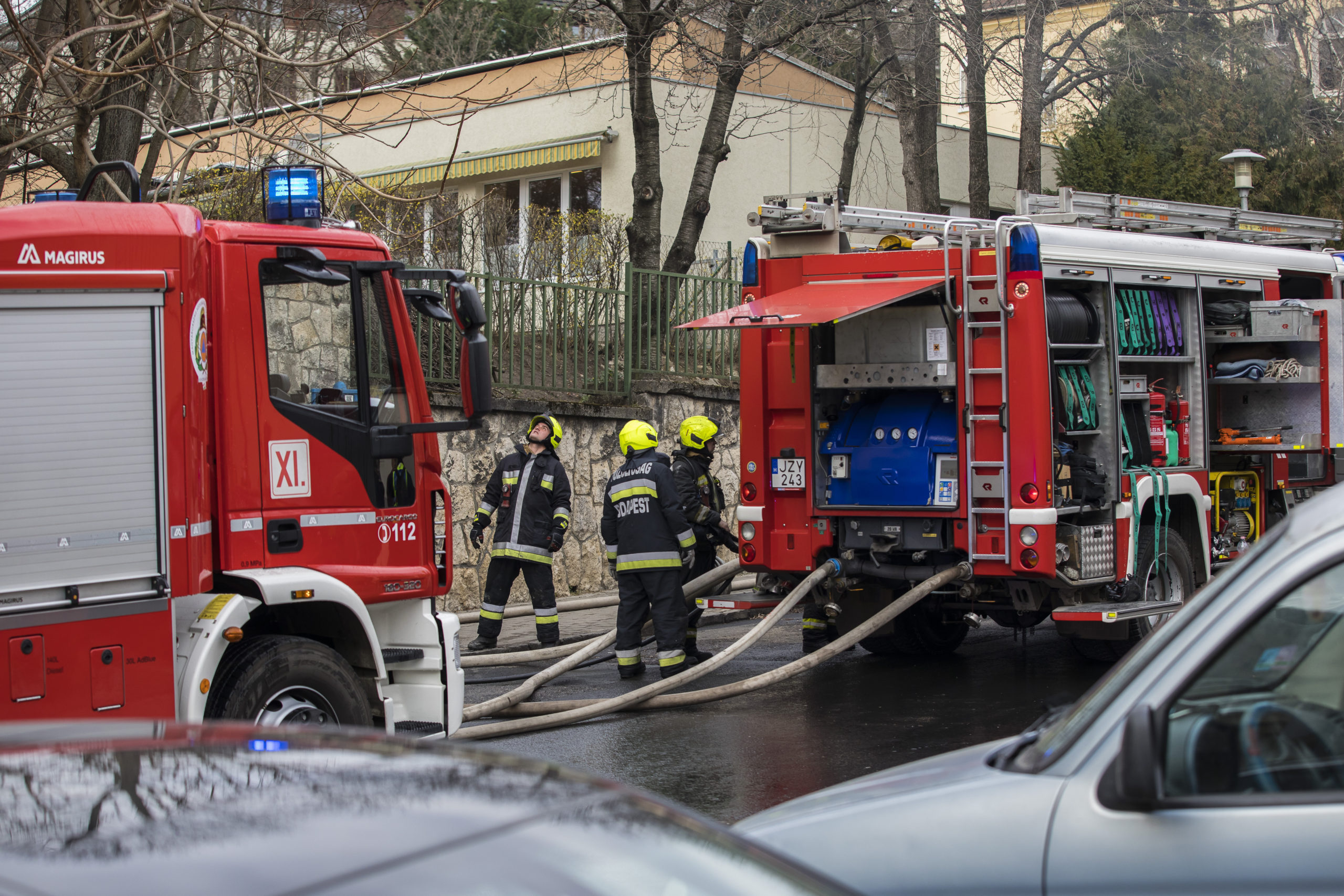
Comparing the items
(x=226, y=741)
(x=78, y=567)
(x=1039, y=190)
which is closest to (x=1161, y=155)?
(x=1039, y=190)

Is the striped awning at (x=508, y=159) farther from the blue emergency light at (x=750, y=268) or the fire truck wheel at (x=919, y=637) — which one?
the fire truck wheel at (x=919, y=637)

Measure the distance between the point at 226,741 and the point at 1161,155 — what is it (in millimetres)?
22653

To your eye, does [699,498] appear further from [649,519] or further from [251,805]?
[251,805]

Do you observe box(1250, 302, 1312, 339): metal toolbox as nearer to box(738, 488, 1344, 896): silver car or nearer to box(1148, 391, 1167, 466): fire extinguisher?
box(1148, 391, 1167, 466): fire extinguisher

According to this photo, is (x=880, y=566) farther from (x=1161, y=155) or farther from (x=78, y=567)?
(x=1161, y=155)

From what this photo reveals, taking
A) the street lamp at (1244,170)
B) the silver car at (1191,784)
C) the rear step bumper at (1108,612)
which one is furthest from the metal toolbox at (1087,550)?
the street lamp at (1244,170)

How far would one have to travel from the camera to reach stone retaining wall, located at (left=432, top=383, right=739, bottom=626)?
12.2 m

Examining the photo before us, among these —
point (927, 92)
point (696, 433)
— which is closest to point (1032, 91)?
point (927, 92)

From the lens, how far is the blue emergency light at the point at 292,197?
5.99m

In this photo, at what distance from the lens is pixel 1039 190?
72.3 ft

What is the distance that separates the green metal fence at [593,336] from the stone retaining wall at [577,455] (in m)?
0.25

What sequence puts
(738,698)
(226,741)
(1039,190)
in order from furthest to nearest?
(1039,190) → (738,698) → (226,741)

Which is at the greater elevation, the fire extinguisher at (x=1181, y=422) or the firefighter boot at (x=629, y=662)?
the fire extinguisher at (x=1181, y=422)

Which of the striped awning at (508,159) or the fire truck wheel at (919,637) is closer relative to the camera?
the fire truck wheel at (919,637)
